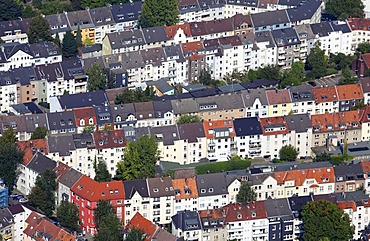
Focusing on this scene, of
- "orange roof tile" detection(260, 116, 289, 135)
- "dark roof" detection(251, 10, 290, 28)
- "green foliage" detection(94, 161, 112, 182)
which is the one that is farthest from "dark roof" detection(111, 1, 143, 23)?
"green foliage" detection(94, 161, 112, 182)

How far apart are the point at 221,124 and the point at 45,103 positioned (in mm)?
16549

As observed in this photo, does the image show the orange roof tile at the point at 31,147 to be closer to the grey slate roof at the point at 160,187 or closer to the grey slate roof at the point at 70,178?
the grey slate roof at the point at 70,178

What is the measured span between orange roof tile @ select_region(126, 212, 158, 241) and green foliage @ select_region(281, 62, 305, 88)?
26.7 meters

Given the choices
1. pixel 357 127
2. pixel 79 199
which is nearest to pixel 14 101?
pixel 79 199

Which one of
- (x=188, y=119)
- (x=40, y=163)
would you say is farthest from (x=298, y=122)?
(x=40, y=163)

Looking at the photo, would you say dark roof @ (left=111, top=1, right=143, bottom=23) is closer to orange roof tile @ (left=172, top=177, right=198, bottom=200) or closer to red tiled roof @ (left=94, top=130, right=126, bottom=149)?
red tiled roof @ (left=94, top=130, right=126, bottom=149)

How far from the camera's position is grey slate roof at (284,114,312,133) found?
124 meters

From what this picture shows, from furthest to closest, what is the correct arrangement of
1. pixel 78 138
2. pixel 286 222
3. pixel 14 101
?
pixel 14 101, pixel 78 138, pixel 286 222

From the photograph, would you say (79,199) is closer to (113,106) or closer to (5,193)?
(5,193)

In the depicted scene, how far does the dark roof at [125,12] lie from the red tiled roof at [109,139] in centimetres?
2687

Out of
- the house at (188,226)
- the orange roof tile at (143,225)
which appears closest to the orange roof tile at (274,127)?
the house at (188,226)

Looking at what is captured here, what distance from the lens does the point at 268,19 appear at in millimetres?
144750

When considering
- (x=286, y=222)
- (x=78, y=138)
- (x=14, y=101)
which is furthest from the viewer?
(x=14, y=101)

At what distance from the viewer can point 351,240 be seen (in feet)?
370
